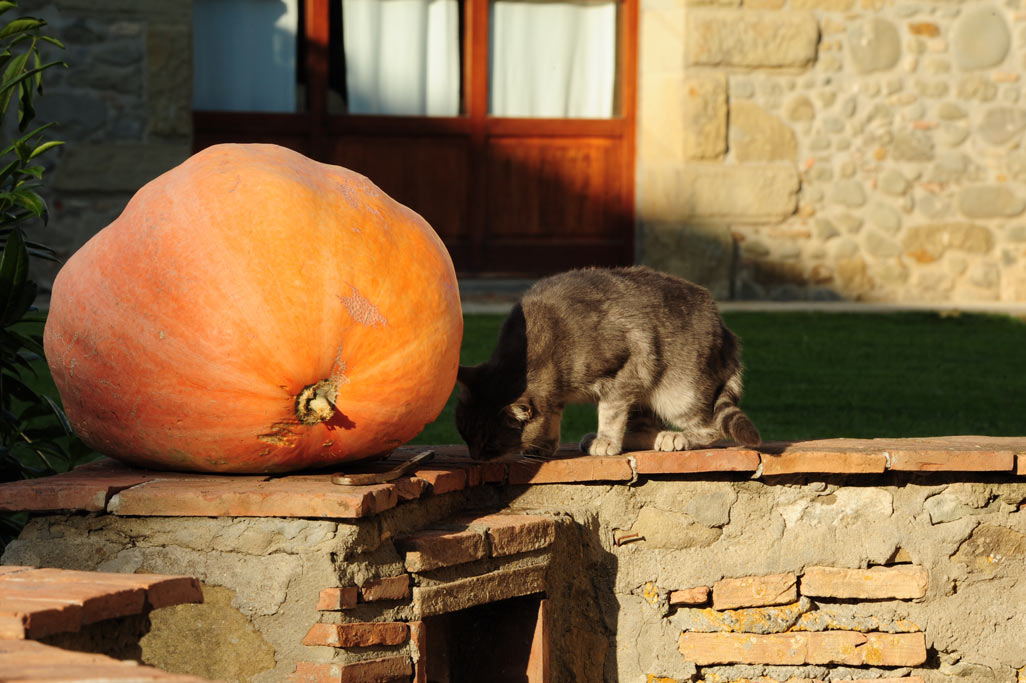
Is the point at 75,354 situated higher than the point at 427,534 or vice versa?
the point at 75,354

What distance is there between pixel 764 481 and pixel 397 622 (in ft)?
4.39

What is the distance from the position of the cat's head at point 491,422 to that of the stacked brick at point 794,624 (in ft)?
2.37

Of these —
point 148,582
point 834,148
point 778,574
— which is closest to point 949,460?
point 778,574

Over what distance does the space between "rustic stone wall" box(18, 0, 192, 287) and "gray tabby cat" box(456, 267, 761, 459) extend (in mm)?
5501

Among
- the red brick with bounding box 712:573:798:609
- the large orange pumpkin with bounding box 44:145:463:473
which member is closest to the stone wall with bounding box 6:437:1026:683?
the red brick with bounding box 712:573:798:609

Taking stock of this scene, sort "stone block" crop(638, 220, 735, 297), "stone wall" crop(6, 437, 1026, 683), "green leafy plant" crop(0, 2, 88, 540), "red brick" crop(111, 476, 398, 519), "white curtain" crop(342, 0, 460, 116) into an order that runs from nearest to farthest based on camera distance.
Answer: "red brick" crop(111, 476, 398, 519), "green leafy plant" crop(0, 2, 88, 540), "stone wall" crop(6, 437, 1026, 683), "stone block" crop(638, 220, 735, 297), "white curtain" crop(342, 0, 460, 116)

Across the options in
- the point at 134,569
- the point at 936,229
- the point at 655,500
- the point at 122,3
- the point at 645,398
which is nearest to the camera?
the point at 134,569

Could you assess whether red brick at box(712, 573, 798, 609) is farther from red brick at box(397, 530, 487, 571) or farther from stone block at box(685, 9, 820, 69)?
stone block at box(685, 9, 820, 69)

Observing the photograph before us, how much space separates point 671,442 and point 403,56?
6.64m

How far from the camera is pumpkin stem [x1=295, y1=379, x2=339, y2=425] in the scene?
2980 millimetres

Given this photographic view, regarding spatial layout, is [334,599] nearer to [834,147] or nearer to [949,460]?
[949,460]

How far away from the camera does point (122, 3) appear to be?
8539mm

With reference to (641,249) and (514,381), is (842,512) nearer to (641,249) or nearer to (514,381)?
(514,381)

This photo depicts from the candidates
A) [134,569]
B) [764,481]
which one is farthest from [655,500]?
[134,569]
